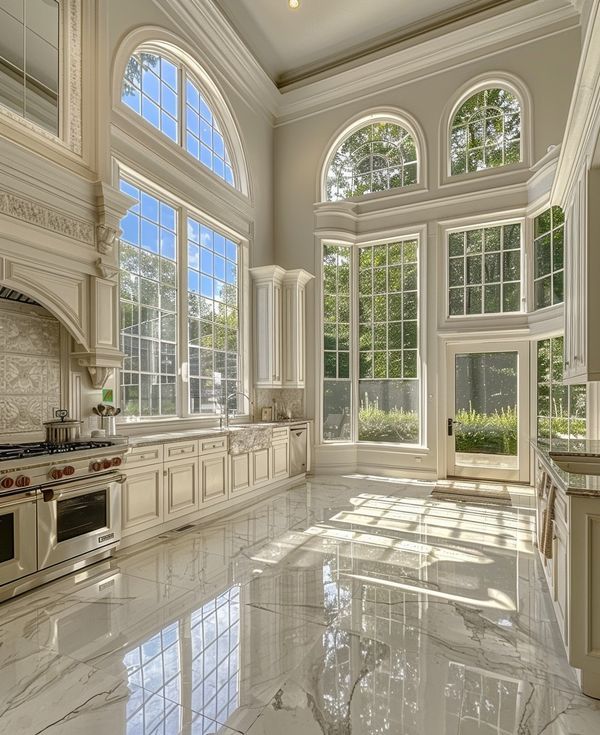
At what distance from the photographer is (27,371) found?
3.41m

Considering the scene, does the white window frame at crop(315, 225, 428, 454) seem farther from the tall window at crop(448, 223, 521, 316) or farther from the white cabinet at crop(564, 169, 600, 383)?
the white cabinet at crop(564, 169, 600, 383)

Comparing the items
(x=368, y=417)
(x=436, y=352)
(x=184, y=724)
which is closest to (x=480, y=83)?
(x=436, y=352)

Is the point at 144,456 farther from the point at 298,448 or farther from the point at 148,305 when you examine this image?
the point at 298,448

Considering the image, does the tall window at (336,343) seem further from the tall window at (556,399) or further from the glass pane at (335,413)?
the tall window at (556,399)

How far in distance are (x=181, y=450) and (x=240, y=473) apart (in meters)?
1.06

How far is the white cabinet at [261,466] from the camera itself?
5.32 meters

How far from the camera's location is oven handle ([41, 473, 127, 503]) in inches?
117

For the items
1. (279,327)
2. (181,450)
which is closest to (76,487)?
(181,450)

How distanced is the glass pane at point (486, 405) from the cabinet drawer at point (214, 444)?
3.50m

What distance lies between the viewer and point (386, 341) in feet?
22.5

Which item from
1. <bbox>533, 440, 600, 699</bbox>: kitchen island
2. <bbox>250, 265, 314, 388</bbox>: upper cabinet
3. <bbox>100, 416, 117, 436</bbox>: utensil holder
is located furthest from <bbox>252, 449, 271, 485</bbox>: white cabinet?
<bbox>533, 440, 600, 699</bbox>: kitchen island

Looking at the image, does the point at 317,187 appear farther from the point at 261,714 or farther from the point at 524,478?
the point at 261,714

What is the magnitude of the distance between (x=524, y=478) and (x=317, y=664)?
191 inches

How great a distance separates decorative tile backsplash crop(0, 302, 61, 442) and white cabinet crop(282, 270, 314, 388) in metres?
3.62
